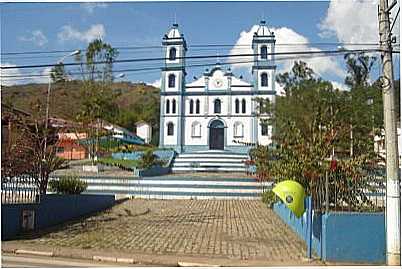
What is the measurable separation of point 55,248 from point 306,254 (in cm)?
508

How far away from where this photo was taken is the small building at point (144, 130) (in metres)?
54.2

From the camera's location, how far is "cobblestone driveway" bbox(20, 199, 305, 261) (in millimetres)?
9427

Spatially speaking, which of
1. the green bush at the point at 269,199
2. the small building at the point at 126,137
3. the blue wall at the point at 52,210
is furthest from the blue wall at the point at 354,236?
the small building at the point at 126,137

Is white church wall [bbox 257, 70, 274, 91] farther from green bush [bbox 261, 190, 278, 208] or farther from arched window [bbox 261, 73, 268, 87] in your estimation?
green bush [bbox 261, 190, 278, 208]

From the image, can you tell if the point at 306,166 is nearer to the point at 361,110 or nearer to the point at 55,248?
the point at 55,248

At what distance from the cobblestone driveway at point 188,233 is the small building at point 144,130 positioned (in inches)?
1511

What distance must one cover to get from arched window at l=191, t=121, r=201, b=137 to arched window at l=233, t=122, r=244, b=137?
9.87 feet

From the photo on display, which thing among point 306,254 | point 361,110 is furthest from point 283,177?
point 361,110

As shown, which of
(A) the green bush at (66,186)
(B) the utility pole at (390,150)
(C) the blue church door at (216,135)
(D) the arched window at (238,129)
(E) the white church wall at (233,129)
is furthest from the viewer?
(C) the blue church door at (216,135)

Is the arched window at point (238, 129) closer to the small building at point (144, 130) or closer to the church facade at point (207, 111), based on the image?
the church facade at point (207, 111)

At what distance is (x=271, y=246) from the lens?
9812 mm

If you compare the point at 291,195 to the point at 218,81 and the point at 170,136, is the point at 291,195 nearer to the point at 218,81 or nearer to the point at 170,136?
the point at 170,136

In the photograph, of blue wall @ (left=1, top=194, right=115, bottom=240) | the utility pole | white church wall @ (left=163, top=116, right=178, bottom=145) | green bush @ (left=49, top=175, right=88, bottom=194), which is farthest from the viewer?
white church wall @ (left=163, top=116, right=178, bottom=145)

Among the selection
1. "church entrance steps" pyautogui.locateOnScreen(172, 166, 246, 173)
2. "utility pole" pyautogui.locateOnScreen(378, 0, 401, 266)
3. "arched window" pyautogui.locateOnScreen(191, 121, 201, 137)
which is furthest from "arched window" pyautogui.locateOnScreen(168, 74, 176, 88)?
"utility pole" pyautogui.locateOnScreen(378, 0, 401, 266)
